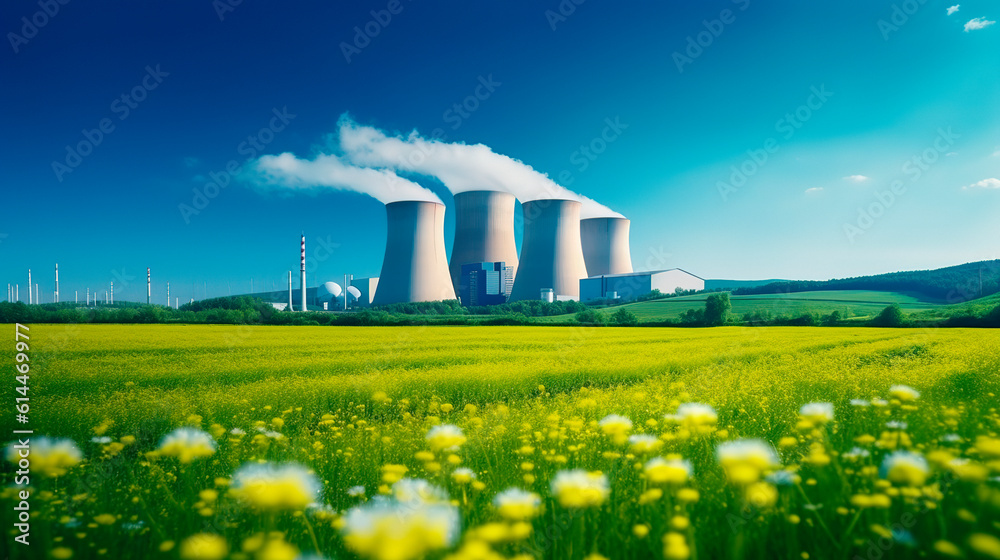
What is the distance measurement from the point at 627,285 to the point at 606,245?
14.1ft

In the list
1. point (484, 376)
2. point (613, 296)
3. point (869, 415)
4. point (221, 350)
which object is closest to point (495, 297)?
point (613, 296)

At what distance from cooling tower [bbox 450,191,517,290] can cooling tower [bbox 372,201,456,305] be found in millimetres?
3448

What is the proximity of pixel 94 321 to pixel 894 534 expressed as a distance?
25.0m

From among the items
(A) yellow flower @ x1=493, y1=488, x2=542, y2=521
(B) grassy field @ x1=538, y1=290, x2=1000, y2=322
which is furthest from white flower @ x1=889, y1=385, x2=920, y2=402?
(B) grassy field @ x1=538, y1=290, x2=1000, y2=322

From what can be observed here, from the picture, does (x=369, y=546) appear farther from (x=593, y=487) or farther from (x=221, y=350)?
(x=221, y=350)

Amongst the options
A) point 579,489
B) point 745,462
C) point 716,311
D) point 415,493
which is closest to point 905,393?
point 745,462

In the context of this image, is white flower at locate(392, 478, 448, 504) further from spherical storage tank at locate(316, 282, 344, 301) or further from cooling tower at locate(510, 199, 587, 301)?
spherical storage tank at locate(316, 282, 344, 301)

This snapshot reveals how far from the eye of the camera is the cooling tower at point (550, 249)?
34.6 metres

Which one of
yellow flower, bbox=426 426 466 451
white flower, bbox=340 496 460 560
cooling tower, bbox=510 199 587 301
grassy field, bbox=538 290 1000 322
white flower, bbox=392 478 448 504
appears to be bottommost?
grassy field, bbox=538 290 1000 322

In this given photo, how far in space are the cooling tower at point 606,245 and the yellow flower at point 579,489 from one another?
41895 millimetres

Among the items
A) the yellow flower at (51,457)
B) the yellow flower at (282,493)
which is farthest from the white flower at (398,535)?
the yellow flower at (51,457)

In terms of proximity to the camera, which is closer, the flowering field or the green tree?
the flowering field

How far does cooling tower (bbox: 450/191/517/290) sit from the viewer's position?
35.4m

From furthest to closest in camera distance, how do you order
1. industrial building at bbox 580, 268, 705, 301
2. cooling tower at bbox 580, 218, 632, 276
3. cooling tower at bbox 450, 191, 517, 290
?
cooling tower at bbox 580, 218, 632, 276
industrial building at bbox 580, 268, 705, 301
cooling tower at bbox 450, 191, 517, 290
